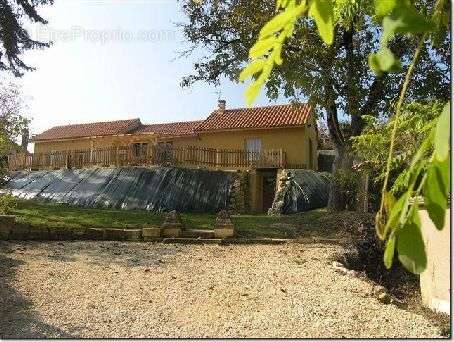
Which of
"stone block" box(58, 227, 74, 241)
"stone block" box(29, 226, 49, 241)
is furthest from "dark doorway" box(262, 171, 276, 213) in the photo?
"stone block" box(29, 226, 49, 241)

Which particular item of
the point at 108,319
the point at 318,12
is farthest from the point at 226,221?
the point at 318,12

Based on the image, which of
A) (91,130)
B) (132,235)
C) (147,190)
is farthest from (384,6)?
(91,130)

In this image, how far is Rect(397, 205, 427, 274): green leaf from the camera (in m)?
0.56

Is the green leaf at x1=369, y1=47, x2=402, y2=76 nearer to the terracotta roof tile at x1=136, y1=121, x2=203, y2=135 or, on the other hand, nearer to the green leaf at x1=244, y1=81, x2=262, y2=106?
the green leaf at x1=244, y1=81, x2=262, y2=106

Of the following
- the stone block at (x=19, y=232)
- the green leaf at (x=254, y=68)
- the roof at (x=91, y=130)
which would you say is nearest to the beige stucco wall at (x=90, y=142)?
the roof at (x=91, y=130)

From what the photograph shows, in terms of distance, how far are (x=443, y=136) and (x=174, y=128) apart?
30.2 meters

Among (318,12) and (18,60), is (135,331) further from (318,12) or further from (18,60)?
(18,60)

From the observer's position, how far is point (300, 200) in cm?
1791

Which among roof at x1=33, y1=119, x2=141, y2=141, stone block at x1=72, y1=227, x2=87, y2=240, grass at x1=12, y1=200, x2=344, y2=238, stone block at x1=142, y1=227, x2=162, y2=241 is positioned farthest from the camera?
roof at x1=33, y1=119, x2=141, y2=141

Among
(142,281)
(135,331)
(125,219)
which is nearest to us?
(135,331)

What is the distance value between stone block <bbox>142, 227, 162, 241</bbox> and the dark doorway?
11.3 m

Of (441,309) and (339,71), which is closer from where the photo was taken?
(441,309)

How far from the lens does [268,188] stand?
22.2 m

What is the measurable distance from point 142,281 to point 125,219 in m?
6.69
